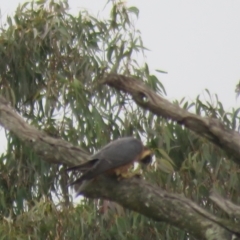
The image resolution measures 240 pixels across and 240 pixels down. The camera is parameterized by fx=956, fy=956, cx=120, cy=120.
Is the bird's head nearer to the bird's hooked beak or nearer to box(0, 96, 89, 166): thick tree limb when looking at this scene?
the bird's hooked beak

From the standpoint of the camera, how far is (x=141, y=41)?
7.95m

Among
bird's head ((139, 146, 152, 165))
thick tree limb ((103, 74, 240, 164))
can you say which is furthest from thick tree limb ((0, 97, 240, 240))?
bird's head ((139, 146, 152, 165))

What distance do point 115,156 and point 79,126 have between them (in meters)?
2.56

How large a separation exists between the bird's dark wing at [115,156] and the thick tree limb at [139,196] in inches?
3.0

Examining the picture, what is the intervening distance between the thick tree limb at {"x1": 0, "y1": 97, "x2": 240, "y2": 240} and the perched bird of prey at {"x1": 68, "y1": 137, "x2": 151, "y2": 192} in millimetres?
56

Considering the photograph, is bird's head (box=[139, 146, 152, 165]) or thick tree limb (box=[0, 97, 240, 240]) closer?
thick tree limb (box=[0, 97, 240, 240])

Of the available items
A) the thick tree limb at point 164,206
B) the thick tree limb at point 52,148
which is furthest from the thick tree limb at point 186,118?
the thick tree limb at point 52,148

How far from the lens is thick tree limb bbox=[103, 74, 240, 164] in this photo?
4.30 m

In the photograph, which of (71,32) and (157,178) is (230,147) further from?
(71,32)

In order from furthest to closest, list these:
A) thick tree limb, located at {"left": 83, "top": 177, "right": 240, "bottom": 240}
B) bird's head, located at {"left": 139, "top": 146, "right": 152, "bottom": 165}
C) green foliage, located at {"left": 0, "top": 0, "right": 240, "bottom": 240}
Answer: green foliage, located at {"left": 0, "top": 0, "right": 240, "bottom": 240}, bird's head, located at {"left": 139, "top": 146, "right": 152, "bottom": 165}, thick tree limb, located at {"left": 83, "top": 177, "right": 240, "bottom": 240}

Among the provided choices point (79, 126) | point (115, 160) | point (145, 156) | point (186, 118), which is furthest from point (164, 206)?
point (79, 126)

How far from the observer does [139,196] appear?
14.6 ft

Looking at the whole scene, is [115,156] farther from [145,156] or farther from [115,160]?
[145,156]

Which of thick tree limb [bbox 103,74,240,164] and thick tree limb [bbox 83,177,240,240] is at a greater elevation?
thick tree limb [bbox 103,74,240,164]
